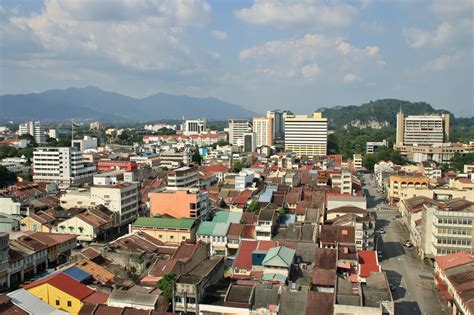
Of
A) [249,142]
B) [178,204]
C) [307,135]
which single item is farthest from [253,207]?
[249,142]

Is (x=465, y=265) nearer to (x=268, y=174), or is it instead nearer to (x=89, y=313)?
(x=89, y=313)

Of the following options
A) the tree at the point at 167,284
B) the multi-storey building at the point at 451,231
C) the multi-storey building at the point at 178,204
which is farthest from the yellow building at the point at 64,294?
the multi-storey building at the point at 451,231

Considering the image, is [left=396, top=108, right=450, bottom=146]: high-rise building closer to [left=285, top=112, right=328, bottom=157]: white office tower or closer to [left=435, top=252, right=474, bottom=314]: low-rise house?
[left=285, top=112, right=328, bottom=157]: white office tower

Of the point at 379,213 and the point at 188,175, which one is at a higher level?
the point at 188,175

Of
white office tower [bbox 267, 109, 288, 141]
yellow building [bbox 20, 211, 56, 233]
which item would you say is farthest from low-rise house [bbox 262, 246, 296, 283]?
white office tower [bbox 267, 109, 288, 141]

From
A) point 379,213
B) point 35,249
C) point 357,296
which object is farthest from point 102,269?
point 379,213

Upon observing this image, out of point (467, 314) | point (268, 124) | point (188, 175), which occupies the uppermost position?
point (268, 124)

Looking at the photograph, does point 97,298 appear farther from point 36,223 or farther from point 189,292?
point 36,223
